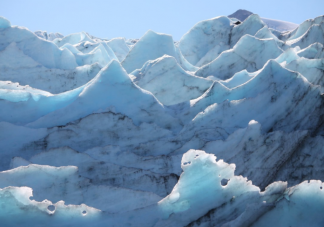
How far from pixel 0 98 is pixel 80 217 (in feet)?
6.57

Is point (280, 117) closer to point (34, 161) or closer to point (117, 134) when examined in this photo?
point (117, 134)

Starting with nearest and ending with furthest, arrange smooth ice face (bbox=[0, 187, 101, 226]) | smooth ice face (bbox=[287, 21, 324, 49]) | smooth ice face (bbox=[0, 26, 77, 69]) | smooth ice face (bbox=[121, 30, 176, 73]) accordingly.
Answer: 1. smooth ice face (bbox=[0, 187, 101, 226])
2. smooth ice face (bbox=[0, 26, 77, 69])
3. smooth ice face (bbox=[121, 30, 176, 73])
4. smooth ice face (bbox=[287, 21, 324, 49])

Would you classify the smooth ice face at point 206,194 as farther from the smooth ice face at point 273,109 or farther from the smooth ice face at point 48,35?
the smooth ice face at point 48,35

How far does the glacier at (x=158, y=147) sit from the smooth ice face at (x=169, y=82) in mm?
16

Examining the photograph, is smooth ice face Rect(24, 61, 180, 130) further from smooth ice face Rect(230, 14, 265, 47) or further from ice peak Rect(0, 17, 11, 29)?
smooth ice face Rect(230, 14, 265, 47)

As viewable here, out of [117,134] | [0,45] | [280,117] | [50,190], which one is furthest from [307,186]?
[0,45]

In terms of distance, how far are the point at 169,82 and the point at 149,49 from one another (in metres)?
1.71

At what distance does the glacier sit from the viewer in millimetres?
2695

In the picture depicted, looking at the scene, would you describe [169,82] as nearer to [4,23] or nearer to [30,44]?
[30,44]

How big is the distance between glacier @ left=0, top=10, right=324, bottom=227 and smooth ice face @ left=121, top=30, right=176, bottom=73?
40.9 inches

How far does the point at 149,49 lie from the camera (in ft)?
21.3

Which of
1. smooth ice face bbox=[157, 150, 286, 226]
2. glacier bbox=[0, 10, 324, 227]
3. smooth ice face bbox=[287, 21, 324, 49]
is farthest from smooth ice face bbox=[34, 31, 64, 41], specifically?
smooth ice face bbox=[157, 150, 286, 226]

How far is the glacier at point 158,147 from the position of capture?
8.84ft

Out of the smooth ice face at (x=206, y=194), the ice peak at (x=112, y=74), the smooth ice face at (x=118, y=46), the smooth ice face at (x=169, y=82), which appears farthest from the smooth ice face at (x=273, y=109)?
the smooth ice face at (x=118, y=46)
